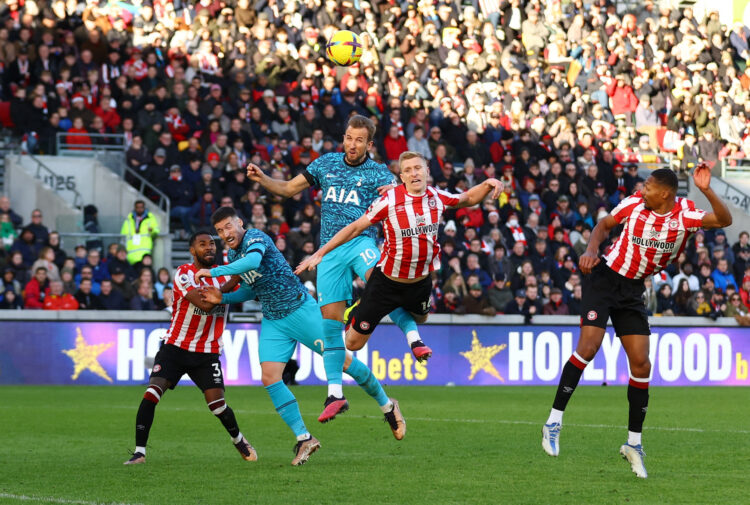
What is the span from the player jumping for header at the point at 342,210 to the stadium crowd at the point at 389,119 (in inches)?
377

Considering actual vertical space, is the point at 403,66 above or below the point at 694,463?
above

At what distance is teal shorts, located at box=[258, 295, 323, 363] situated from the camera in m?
9.68

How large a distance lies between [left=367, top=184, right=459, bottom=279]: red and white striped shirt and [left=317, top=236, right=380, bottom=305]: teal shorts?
770 millimetres

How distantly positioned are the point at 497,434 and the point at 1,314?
9.82m

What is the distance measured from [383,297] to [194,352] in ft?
5.03

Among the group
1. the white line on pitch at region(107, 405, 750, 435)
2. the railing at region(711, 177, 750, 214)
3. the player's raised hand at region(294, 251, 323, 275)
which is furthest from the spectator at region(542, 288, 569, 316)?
the player's raised hand at region(294, 251, 323, 275)

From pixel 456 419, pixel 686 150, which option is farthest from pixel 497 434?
pixel 686 150

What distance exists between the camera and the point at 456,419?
13.8 m

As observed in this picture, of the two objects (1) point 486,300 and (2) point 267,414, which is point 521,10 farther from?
(2) point 267,414

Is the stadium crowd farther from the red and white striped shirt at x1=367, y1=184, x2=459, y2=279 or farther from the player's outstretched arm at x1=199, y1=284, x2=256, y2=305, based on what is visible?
the red and white striped shirt at x1=367, y1=184, x2=459, y2=279

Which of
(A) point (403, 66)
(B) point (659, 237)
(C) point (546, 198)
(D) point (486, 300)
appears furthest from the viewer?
(A) point (403, 66)

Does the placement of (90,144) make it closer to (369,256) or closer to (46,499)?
(369,256)

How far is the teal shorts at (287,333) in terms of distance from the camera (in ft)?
31.8

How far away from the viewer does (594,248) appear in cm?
903
